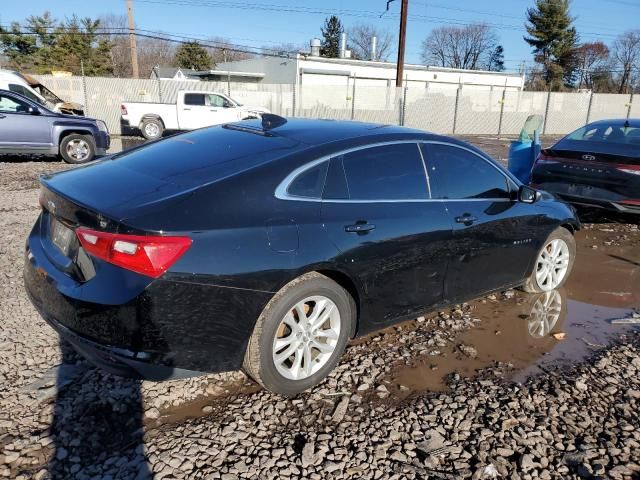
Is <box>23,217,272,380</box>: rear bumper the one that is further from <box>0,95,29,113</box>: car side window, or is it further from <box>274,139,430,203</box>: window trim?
<box>0,95,29,113</box>: car side window

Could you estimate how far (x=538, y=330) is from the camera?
4.37 m

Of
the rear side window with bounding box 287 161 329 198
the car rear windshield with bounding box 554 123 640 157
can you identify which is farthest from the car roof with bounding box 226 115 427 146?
the car rear windshield with bounding box 554 123 640 157

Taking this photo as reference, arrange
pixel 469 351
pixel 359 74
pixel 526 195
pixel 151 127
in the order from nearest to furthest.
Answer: pixel 469 351 → pixel 526 195 → pixel 151 127 → pixel 359 74

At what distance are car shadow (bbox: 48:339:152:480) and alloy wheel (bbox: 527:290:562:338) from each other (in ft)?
10.4

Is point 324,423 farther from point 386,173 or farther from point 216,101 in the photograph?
point 216,101

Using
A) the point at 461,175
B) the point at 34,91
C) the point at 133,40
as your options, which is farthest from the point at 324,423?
the point at 133,40

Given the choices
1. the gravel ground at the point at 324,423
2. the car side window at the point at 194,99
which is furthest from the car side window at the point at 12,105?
the gravel ground at the point at 324,423

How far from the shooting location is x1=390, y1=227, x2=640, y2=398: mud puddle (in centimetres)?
363

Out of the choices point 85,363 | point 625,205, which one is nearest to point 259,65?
point 625,205

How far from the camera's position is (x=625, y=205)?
6973 millimetres

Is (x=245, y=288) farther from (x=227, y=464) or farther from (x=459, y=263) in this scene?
(x=459, y=263)

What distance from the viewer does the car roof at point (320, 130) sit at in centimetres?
352

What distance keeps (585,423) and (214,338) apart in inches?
88.9

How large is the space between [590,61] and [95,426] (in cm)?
8420
